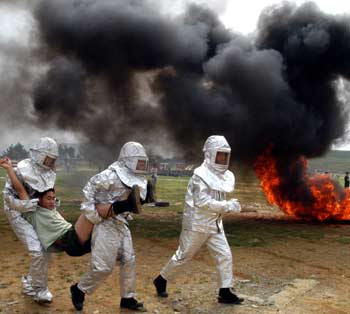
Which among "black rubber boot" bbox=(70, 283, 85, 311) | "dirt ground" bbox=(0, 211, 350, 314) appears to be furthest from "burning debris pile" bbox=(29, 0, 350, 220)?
"black rubber boot" bbox=(70, 283, 85, 311)

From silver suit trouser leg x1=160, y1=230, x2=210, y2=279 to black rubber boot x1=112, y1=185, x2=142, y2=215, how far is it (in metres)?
1.17

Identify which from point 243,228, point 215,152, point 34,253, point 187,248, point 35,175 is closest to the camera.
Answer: point 34,253

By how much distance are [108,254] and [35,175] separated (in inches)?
59.8

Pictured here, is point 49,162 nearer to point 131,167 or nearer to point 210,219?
point 131,167

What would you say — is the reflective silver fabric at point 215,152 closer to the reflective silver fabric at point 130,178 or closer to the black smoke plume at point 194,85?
the reflective silver fabric at point 130,178

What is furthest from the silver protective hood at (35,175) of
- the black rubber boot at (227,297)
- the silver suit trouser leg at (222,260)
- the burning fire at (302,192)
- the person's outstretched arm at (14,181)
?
the burning fire at (302,192)

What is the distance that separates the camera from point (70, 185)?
27.7 m

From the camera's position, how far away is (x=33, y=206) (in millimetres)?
5332

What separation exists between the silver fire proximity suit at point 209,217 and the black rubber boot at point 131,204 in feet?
3.59

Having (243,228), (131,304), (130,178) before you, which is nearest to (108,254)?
(131,304)

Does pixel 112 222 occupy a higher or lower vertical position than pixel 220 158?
lower

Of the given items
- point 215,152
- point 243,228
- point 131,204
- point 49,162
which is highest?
point 215,152

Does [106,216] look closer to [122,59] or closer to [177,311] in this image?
[177,311]

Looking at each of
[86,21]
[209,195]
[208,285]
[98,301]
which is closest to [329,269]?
[208,285]
